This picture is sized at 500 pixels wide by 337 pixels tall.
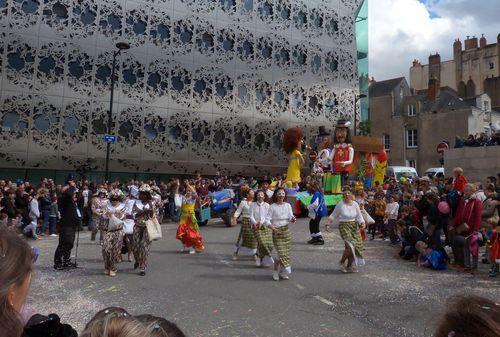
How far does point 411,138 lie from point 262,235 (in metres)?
38.5

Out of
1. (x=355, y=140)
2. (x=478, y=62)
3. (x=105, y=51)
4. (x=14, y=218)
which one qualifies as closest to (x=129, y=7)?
(x=105, y=51)

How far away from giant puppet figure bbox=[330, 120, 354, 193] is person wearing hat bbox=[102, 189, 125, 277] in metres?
11.3

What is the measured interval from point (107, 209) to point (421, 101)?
4117cm

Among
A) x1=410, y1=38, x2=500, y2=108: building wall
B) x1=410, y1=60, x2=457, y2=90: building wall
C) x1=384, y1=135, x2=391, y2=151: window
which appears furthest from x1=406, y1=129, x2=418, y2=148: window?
x1=410, y1=60, x2=457, y2=90: building wall

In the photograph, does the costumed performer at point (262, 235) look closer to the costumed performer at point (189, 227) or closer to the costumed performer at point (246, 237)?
the costumed performer at point (246, 237)

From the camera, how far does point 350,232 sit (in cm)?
954

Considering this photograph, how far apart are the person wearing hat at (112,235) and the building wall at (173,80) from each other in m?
20.1

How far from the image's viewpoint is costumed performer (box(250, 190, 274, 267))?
9703 mm

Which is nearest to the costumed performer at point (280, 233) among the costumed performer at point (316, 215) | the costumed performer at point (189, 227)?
the costumed performer at point (189, 227)

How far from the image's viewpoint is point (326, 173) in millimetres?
19375

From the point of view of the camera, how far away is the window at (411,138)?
4391 cm

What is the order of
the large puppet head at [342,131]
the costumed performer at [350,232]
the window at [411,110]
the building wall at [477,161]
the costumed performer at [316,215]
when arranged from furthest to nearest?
the window at [411,110], the building wall at [477,161], the large puppet head at [342,131], the costumed performer at [316,215], the costumed performer at [350,232]

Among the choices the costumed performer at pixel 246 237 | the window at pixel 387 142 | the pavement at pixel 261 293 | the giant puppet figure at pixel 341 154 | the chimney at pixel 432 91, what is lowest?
the pavement at pixel 261 293

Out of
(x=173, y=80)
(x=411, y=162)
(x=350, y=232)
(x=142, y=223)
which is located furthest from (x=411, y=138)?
(x=142, y=223)
